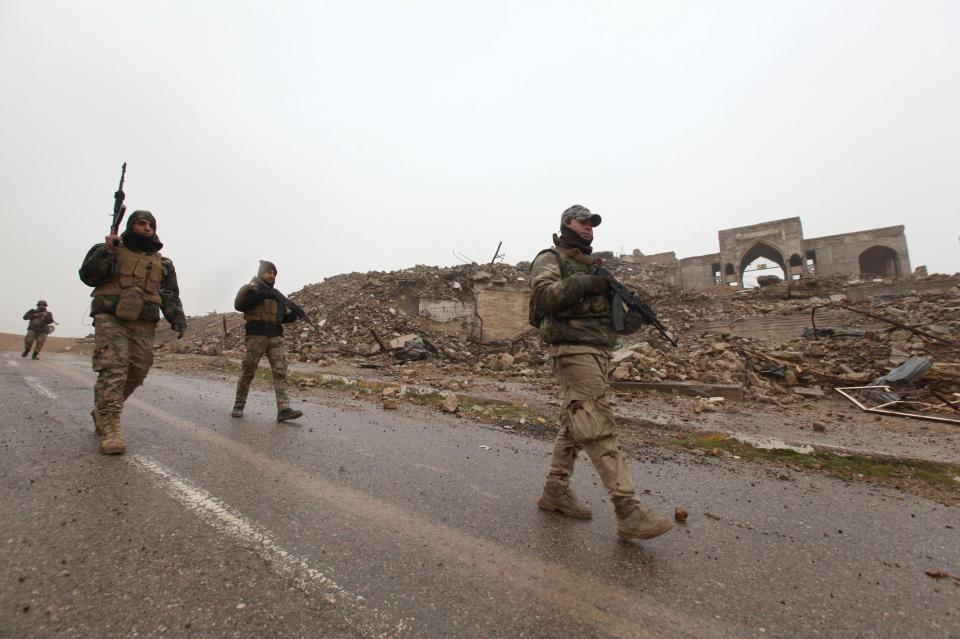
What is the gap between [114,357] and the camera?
3.56m

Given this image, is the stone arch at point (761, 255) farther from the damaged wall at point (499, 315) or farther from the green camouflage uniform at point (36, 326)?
the green camouflage uniform at point (36, 326)

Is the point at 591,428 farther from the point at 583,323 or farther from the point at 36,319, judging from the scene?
the point at 36,319

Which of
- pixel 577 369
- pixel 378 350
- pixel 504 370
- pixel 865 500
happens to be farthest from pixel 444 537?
pixel 378 350

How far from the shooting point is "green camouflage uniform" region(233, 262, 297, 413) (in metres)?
4.98

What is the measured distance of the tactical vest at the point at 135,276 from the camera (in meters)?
3.64

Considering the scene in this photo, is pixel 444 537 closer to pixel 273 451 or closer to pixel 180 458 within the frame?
pixel 273 451

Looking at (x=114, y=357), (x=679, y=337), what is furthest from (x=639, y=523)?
(x=679, y=337)

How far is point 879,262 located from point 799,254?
529cm

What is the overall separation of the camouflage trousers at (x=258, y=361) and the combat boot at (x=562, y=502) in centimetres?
347

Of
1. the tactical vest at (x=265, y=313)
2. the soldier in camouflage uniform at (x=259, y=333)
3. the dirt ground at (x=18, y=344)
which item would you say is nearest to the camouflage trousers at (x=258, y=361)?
the soldier in camouflage uniform at (x=259, y=333)

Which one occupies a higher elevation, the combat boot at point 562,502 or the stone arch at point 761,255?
the stone arch at point 761,255

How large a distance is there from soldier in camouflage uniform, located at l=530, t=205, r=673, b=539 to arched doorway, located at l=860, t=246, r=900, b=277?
29559mm

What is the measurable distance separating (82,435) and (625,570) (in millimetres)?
4367

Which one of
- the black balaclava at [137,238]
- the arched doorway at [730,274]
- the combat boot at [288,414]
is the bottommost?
the combat boot at [288,414]
